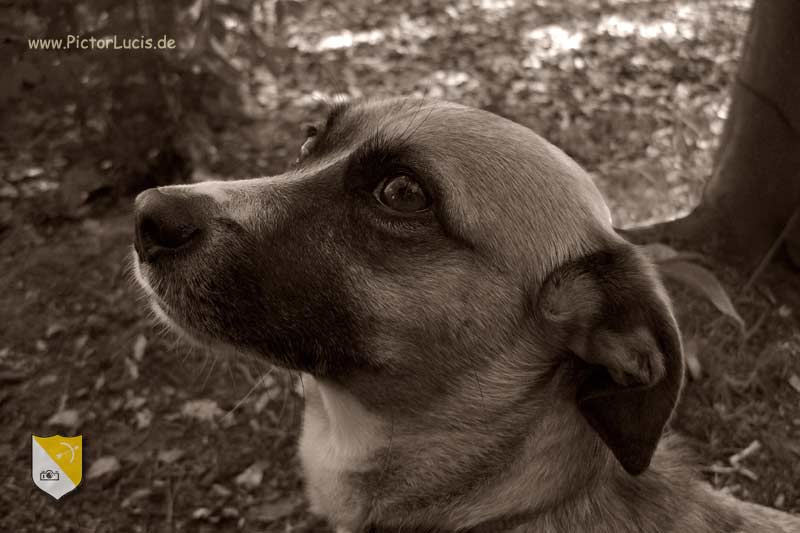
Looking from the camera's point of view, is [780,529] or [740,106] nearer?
[780,529]

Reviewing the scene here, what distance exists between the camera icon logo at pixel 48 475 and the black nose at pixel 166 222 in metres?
1.80

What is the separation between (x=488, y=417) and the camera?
7.95 feet

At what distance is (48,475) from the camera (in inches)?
140

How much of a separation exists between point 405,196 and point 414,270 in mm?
239

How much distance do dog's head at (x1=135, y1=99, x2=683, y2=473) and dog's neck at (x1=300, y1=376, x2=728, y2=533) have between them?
13cm

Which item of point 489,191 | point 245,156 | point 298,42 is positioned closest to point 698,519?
point 489,191

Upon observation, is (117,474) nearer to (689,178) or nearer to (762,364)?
(762,364)

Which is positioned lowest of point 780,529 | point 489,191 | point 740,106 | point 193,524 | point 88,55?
point 193,524

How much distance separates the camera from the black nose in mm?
2271

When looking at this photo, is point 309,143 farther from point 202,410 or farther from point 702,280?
point 702,280

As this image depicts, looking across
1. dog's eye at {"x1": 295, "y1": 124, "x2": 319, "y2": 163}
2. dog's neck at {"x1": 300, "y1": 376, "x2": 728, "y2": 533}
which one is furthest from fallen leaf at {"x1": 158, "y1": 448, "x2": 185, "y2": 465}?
dog's eye at {"x1": 295, "y1": 124, "x2": 319, "y2": 163}

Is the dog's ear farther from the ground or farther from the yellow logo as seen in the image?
the yellow logo

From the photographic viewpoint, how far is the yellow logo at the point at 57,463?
11.5 feet

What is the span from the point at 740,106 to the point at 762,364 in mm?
1459
